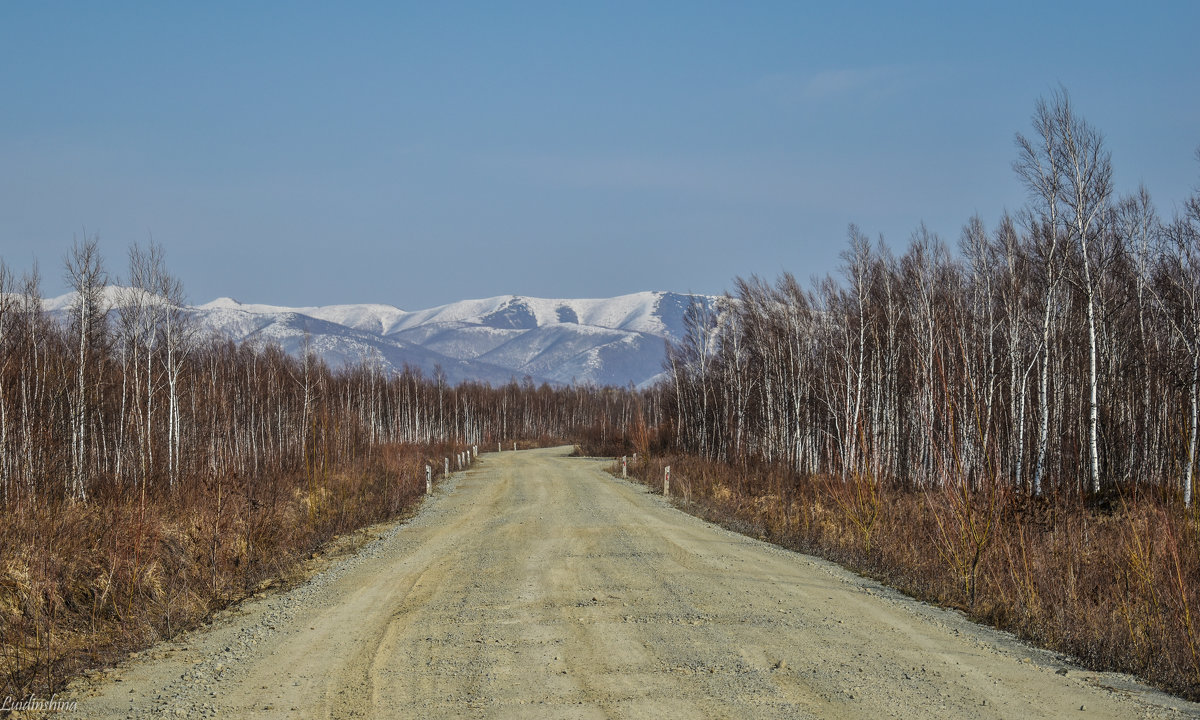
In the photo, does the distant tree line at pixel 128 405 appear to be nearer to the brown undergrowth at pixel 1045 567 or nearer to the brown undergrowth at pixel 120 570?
the brown undergrowth at pixel 120 570

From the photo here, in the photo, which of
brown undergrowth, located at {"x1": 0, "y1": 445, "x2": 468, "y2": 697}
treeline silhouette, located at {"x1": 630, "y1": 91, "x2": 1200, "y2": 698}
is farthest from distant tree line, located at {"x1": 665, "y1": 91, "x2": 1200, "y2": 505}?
brown undergrowth, located at {"x1": 0, "y1": 445, "x2": 468, "y2": 697}

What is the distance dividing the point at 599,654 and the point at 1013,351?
20985 mm

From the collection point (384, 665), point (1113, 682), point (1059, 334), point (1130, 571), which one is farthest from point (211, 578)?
point (1059, 334)

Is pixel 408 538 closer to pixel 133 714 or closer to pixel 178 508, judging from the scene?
pixel 178 508

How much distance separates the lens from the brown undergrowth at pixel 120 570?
7529mm

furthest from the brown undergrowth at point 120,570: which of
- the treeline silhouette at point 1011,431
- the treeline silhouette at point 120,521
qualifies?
the treeline silhouette at point 1011,431

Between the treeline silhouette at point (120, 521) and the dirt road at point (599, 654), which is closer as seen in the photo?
the dirt road at point (599, 654)

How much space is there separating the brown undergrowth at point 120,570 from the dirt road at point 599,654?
1.73 ft

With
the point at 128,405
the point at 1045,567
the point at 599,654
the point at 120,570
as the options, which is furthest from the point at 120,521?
the point at 128,405

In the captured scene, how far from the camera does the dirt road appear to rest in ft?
19.8

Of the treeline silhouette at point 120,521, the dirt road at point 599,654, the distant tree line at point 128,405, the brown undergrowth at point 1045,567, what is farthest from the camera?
the distant tree line at point 128,405

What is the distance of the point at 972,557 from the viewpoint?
1091 cm

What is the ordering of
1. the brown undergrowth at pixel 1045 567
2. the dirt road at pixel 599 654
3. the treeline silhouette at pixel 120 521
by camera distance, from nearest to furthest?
the dirt road at pixel 599 654, the brown undergrowth at pixel 1045 567, the treeline silhouette at pixel 120 521

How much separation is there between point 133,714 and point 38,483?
7.33 m
